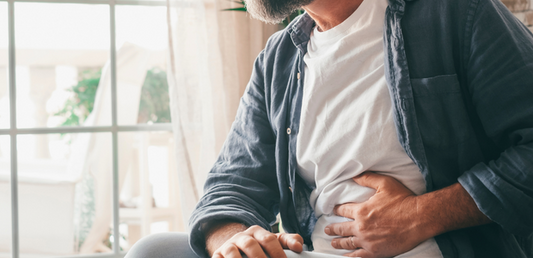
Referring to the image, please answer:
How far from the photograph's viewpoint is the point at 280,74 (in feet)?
3.37

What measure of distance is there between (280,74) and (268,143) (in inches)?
7.6

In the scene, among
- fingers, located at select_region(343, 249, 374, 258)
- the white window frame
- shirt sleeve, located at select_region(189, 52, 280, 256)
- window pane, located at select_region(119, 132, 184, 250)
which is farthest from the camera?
window pane, located at select_region(119, 132, 184, 250)

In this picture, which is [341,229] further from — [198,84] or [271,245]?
[198,84]

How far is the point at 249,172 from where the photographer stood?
3.29 feet

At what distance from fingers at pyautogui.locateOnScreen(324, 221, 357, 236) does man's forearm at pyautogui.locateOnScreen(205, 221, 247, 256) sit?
0.64 ft

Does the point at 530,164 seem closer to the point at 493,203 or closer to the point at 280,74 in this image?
the point at 493,203

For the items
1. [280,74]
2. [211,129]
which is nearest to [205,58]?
[211,129]

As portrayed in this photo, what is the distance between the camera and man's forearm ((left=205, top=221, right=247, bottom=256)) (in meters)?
0.82

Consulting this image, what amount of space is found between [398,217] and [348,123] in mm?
228

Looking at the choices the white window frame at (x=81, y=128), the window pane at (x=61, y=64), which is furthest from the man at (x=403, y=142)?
the window pane at (x=61, y=64)

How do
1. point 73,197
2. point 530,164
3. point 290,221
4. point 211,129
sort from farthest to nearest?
point 73,197 → point 211,129 → point 290,221 → point 530,164

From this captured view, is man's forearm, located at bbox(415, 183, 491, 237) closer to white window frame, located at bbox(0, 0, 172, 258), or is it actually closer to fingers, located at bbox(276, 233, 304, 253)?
fingers, located at bbox(276, 233, 304, 253)

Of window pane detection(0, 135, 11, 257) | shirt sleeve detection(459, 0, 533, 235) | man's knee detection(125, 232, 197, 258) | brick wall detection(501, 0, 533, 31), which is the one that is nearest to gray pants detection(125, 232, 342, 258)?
man's knee detection(125, 232, 197, 258)

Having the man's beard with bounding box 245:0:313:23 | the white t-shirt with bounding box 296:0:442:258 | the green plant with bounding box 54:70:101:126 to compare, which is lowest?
the white t-shirt with bounding box 296:0:442:258
